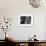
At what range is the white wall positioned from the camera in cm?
380

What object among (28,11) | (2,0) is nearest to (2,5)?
(2,0)

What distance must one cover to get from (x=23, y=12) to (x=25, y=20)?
0.86 ft

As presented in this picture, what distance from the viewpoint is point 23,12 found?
12.5 ft

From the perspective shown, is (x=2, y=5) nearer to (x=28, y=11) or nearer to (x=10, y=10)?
(x=10, y=10)

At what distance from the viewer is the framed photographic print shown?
12.5 ft

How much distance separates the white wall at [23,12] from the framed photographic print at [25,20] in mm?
96

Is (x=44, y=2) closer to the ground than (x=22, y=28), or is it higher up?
higher up

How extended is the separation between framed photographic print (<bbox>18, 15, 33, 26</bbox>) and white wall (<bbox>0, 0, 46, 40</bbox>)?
96mm

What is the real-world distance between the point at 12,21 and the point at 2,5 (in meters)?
0.60

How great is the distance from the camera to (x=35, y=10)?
3.83 meters

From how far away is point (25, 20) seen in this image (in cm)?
383

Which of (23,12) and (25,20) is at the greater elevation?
(23,12)

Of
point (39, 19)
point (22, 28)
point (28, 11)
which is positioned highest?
point (28, 11)

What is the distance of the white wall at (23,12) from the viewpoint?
380 centimetres
